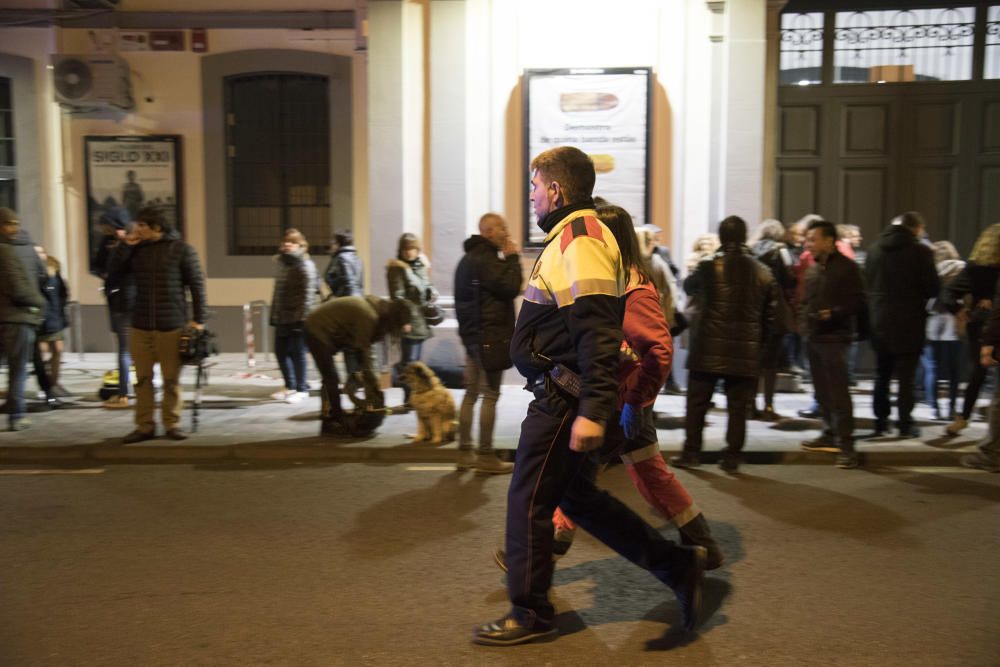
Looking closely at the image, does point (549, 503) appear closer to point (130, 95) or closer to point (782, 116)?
point (782, 116)

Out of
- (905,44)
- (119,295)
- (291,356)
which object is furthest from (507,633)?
(905,44)

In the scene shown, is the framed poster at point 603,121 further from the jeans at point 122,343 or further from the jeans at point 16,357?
the jeans at point 16,357

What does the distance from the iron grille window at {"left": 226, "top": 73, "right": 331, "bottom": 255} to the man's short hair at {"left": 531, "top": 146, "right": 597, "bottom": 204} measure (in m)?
10.5

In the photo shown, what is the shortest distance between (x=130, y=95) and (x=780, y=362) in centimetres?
973

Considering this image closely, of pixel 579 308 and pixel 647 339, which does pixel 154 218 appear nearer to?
pixel 647 339

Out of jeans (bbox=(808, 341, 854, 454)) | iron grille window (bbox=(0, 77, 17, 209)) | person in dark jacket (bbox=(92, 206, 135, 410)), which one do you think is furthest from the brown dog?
iron grille window (bbox=(0, 77, 17, 209))

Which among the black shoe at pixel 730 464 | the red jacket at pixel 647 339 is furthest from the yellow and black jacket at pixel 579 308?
the black shoe at pixel 730 464

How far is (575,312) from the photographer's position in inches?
145

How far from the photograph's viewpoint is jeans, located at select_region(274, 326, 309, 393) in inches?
394

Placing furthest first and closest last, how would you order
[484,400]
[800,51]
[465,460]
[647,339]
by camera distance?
[800,51] < [465,460] < [484,400] < [647,339]

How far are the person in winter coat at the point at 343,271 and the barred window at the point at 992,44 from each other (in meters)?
7.45

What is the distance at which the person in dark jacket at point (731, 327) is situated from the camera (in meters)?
6.91

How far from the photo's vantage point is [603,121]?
35.2 feet

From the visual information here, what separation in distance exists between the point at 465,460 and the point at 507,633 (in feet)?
11.0
